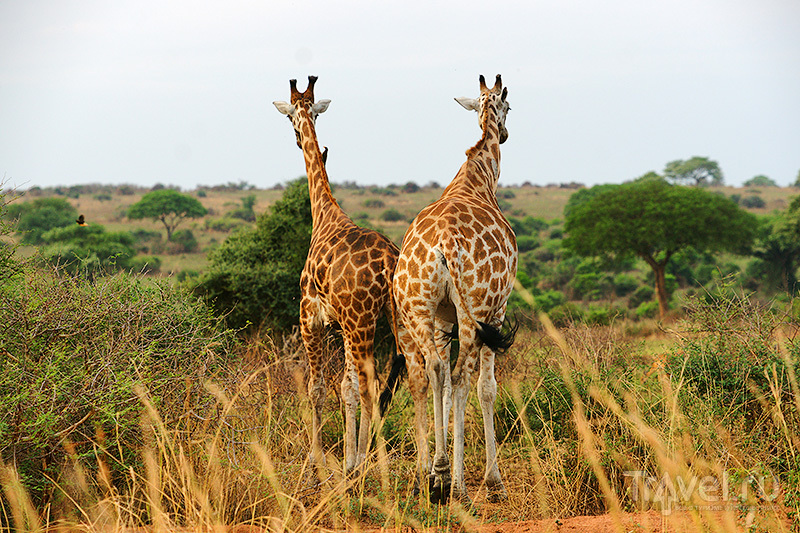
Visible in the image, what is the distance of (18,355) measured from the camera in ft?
14.7

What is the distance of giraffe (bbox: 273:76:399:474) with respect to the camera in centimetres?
525

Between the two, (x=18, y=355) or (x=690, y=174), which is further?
(x=690, y=174)

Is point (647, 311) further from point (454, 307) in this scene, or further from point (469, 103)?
point (454, 307)

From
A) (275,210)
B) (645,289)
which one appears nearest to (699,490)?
(275,210)

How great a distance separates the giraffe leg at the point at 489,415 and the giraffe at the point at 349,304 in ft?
2.66

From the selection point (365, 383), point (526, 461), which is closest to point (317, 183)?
point (365, 383)

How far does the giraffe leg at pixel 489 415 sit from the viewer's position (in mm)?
5102

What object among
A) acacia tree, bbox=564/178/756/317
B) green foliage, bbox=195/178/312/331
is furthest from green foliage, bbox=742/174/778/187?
green foliage, bbox=195/178/312/331

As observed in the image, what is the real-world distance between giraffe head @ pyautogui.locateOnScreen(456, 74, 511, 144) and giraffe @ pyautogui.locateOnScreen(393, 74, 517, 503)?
1531 mm

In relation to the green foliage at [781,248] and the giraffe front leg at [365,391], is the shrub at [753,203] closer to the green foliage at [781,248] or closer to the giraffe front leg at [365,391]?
the green foliage at [781,248]

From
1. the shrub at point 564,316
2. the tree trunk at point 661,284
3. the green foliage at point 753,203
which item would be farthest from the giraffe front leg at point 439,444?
the green foliage at point 753,203

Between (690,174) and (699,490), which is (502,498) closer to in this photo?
(699,490)

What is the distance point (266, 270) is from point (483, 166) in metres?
4.64

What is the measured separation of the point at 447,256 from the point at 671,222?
75.2 ft
